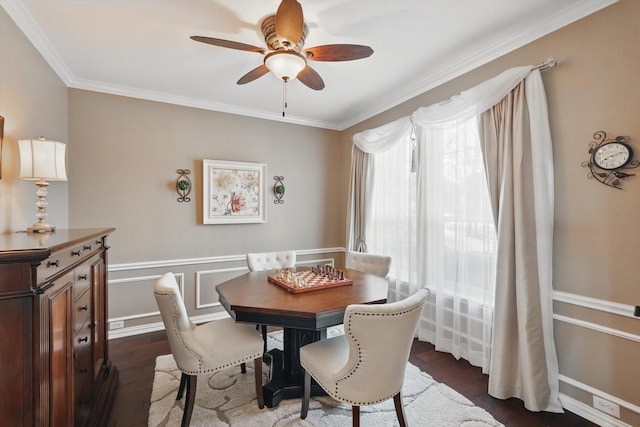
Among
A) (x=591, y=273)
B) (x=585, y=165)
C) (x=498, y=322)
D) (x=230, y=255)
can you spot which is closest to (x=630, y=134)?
(x=585, y=165)

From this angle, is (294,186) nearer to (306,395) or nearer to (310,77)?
(310,77)

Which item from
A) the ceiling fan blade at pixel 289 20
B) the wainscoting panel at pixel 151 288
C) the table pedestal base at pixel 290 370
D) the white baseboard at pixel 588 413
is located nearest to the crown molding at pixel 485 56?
the ceiling fan blade at pixel 289 20

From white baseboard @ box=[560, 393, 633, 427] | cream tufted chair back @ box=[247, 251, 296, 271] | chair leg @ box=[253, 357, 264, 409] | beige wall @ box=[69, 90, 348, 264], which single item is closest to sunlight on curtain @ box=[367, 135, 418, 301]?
beige wall @ box=[69, 90, 348, 264]

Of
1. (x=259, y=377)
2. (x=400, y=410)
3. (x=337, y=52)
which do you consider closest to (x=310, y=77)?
(x=337, y=52)

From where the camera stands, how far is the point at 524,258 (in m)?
2.03

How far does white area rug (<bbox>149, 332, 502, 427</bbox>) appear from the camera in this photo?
1.86m

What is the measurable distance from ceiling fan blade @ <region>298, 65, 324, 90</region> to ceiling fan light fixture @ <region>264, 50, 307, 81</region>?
0.71ft

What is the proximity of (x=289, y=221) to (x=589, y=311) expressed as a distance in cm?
324

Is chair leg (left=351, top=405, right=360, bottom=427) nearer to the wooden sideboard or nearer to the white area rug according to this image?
the white area rug

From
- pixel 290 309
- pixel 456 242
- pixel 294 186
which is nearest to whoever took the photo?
pixel 290 309

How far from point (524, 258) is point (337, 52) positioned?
1984 millimetres

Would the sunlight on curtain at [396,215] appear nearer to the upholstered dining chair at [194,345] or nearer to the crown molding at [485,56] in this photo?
the crown molding at [485,56]

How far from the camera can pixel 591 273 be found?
1852 millimetres

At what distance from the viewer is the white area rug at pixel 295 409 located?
1859 millimetres
